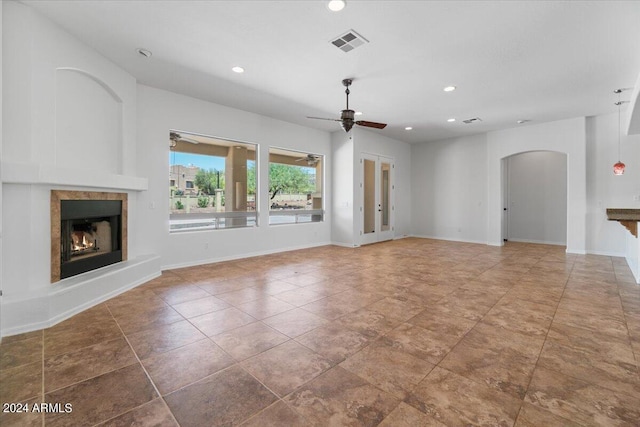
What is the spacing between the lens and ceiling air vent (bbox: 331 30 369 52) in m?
3.41

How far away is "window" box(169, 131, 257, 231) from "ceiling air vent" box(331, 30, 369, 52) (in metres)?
3.49

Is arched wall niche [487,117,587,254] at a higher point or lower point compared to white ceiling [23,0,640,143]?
lower

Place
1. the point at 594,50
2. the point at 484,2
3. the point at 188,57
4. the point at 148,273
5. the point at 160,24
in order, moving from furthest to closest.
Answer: the point at 148,273, the point at 188,57, the point at 594,50, the point at 160,24, the point at 484,2

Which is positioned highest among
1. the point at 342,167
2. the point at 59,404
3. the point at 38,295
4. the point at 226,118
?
the point at 226,118

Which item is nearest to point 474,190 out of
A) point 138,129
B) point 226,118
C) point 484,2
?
point 484,2

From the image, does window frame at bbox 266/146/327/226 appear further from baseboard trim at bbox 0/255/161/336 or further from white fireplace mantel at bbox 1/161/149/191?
baseboard trim at bbox 0/255/161/336

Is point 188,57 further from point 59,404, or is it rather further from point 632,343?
point 632,343

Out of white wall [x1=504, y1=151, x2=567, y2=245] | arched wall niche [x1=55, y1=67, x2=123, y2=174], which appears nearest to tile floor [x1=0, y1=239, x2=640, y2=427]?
arched wall niche [x1=55, y1=67, x2=123, y2=174]

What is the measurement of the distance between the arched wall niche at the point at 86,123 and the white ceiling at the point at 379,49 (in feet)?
1.73

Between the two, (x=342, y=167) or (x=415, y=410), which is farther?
(x=342, y=167)

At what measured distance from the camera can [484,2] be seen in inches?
113

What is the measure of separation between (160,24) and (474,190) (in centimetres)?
869

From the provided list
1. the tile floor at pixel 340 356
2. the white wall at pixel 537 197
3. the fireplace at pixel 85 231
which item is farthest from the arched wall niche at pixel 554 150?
the fireplace at pixel 85 231

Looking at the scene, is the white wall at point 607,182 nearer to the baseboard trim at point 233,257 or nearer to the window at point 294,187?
the window at point 294,187
